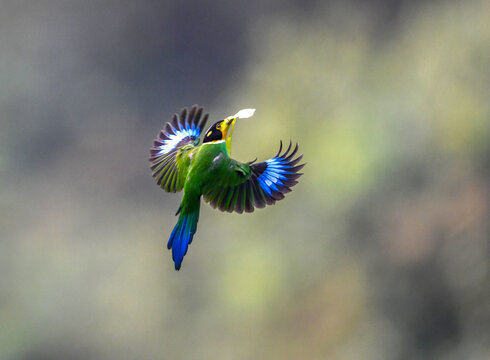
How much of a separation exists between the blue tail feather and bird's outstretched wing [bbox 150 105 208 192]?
0.22m

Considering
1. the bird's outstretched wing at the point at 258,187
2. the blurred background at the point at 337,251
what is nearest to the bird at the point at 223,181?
the bird's outstretched wing at the point at 258,187

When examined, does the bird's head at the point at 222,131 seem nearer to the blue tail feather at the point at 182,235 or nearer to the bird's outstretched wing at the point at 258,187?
the bird's outstretched wing at the point at 258,187

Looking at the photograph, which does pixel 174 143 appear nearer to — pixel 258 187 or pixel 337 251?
pixel 258 187

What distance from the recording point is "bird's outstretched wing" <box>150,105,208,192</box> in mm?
2020

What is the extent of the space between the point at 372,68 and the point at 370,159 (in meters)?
1.59

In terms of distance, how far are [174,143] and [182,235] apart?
1.70 feet

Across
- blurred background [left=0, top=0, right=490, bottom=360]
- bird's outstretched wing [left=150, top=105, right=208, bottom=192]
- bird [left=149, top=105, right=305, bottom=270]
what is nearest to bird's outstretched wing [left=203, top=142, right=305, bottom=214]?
bird [left=149, top=105, right=305, bottom=270]

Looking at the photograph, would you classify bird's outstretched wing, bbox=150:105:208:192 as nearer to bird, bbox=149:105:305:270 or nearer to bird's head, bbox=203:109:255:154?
bird, bbox=149:105:305:270

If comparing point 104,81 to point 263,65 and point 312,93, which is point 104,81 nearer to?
point 263,65

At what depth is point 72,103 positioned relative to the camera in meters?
9.52

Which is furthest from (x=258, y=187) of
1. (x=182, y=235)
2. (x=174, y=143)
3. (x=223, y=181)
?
(x=174, y=143)

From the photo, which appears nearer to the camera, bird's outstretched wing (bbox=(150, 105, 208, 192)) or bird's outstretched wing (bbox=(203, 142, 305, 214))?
bird's outstretched wing (bbox=(203, 142, 305, 214))

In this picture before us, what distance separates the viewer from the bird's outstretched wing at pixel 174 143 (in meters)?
2.02

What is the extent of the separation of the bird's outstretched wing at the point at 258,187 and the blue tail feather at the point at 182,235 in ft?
0.26
